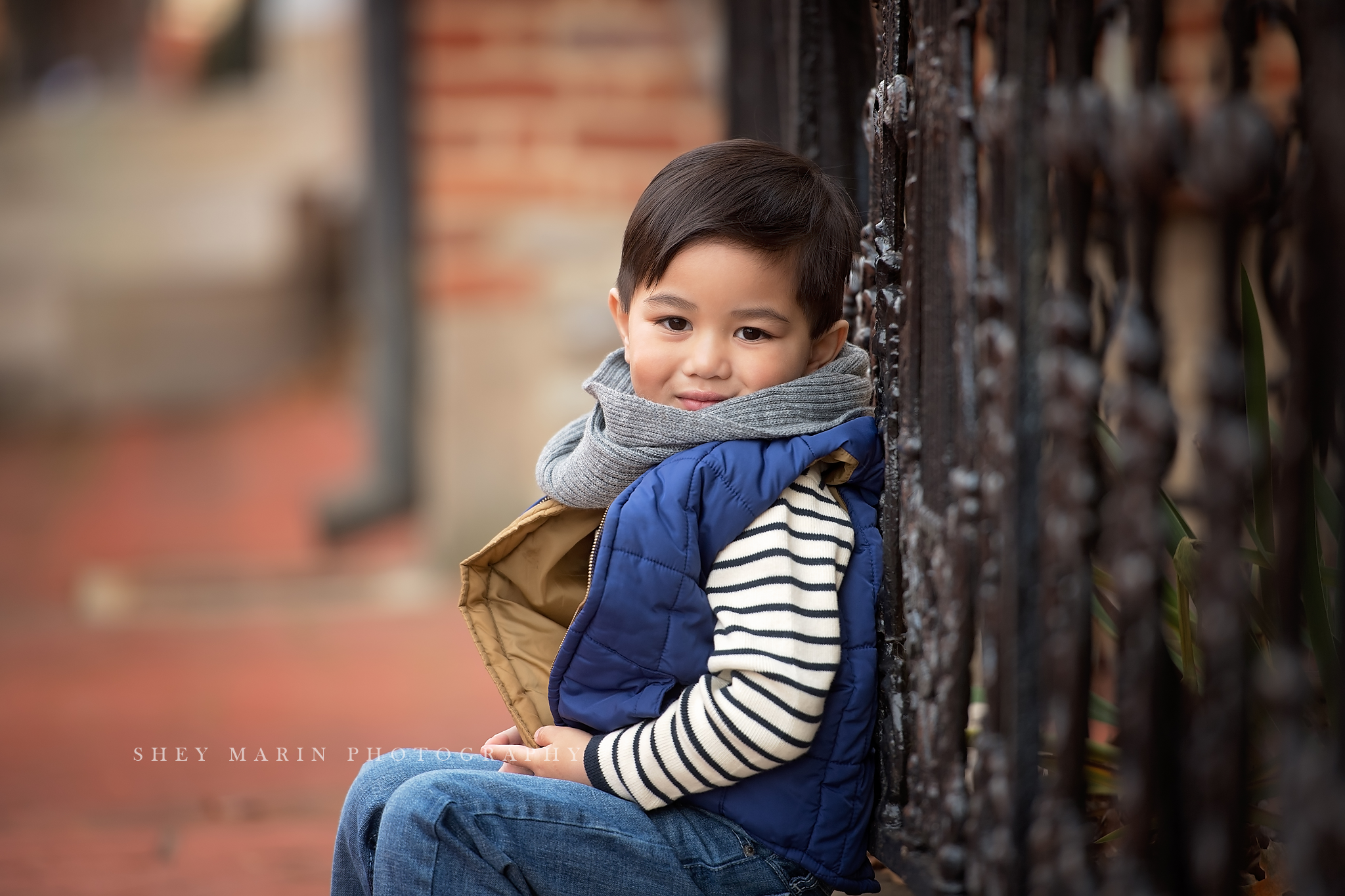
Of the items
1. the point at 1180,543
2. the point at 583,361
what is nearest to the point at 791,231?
the point at 1180,543

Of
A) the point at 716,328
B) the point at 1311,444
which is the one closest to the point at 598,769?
the point at 716,328

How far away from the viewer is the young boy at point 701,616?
150 centimetres

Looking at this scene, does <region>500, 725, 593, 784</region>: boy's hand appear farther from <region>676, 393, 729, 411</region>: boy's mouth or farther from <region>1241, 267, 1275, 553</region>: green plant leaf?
<region>1241, 267, 1275, 553</region>: green plant leaf

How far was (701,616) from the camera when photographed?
1510mm

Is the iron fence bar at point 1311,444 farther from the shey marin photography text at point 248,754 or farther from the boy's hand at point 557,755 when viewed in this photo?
the shey marin photography text at point 248,754

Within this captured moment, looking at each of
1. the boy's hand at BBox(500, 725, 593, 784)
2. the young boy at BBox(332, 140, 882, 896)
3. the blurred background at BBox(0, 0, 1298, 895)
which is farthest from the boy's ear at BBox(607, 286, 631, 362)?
the blurred background at BBox(0, 0, 1298, 895)

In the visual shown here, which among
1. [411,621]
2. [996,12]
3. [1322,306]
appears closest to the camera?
[1322,306]

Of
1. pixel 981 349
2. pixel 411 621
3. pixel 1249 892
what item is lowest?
pixel 411 621

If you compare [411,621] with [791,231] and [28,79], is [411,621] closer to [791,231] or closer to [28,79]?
[791,231]

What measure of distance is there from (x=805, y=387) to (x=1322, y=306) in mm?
785

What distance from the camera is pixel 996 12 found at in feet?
3.78

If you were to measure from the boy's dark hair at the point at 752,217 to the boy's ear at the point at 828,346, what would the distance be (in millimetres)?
17

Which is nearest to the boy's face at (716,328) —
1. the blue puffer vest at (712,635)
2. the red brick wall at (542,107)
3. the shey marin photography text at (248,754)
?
the blue puffer vest at (712,635)

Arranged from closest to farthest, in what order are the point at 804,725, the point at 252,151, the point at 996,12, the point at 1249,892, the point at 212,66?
the point at 996,12 → the point at 804,725 → the point at 1249,892 → the point at 252,151 → the point at 212,66
